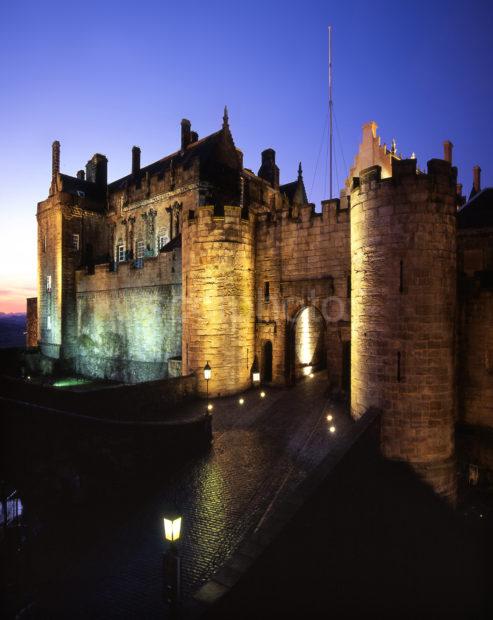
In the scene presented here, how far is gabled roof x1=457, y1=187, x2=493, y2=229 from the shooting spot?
17.1 metres

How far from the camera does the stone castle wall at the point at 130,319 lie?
2114 cm

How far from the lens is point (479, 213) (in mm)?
17922

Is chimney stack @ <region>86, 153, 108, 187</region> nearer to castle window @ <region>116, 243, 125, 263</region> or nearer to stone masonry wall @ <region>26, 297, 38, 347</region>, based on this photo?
castle window @ <region>116, 243, 125, 263</region>

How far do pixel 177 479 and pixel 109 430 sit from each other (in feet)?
6.63

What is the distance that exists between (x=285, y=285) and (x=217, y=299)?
116 inches

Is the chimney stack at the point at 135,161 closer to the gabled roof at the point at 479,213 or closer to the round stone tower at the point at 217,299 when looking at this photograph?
the round stone tower at the point at 217,299

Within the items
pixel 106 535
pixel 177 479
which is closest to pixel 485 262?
pixel 177 479

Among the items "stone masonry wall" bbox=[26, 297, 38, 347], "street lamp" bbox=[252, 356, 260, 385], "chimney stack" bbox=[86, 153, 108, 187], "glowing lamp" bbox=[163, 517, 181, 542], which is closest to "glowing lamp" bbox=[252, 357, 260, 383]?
"street lamp" bbox=[252, 356, 260, 385]

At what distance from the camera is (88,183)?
32562mm

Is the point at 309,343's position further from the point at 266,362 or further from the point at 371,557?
the point at 371,557

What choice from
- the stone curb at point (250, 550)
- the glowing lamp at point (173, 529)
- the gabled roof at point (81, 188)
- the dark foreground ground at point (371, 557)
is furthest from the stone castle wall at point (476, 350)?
the gabled roof at point (81, 188)

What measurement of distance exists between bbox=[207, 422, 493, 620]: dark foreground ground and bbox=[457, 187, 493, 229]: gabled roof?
12.0m

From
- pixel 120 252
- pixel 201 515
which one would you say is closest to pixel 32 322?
pixel 120 252

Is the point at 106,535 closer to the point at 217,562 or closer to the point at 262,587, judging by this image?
the point at 217,562
